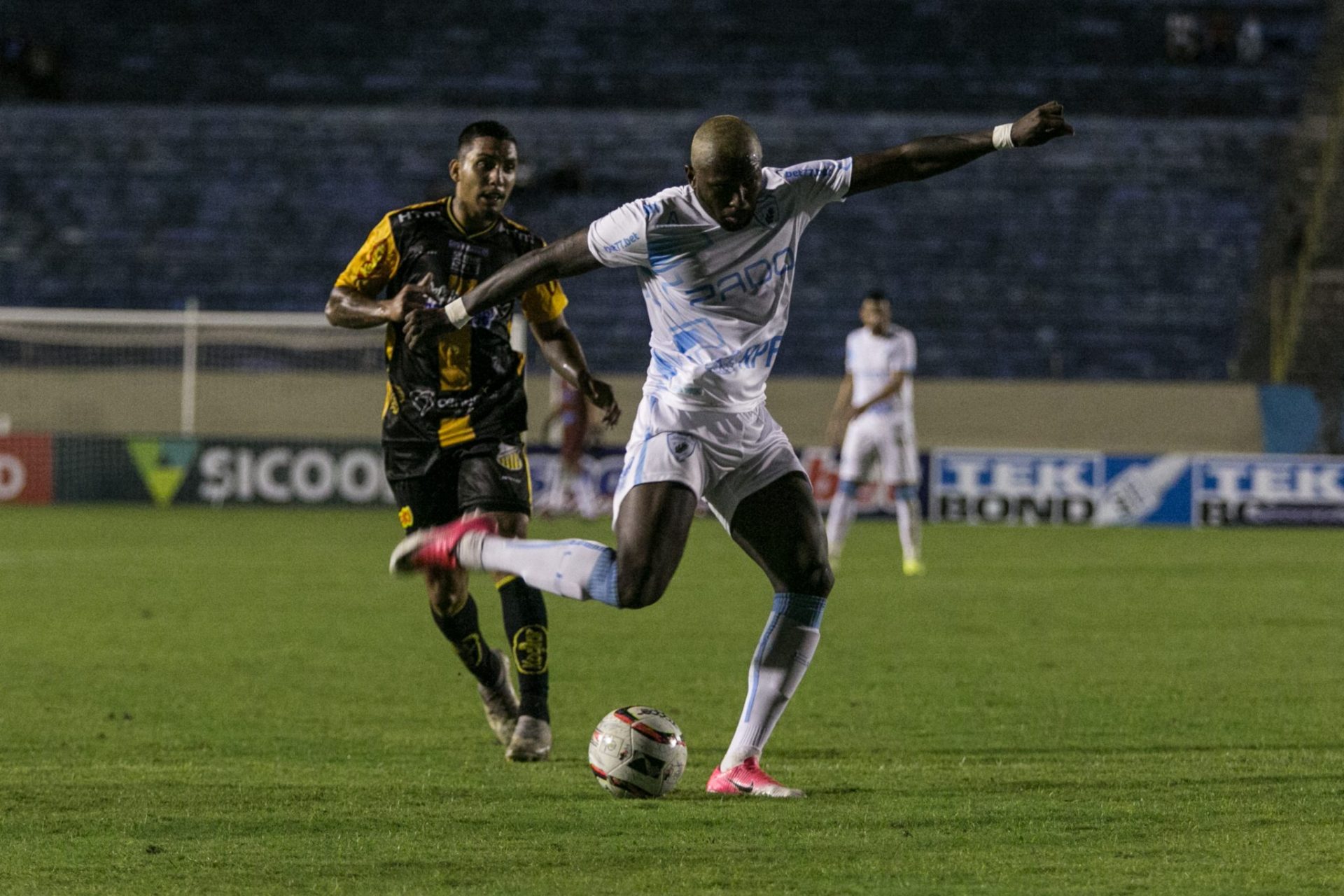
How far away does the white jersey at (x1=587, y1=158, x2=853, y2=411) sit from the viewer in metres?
5.36

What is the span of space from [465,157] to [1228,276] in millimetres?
21502

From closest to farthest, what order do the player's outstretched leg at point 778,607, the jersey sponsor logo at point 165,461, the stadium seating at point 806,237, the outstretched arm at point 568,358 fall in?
1. the player's outstretched leg at point 778,607
2. the outstretched arm at point 568,358
3. the jersey sponsor logo at point 165,461
4. the stadium seating at point 806,237

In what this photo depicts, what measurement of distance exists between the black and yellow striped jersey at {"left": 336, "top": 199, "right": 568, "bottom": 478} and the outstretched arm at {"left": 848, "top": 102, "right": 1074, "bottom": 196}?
1560 mm

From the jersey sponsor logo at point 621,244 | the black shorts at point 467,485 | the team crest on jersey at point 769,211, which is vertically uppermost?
the team crest on jersey at point 769,211

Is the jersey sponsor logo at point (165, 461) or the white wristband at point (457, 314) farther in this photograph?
the jersey sponsor logo at point (165, 461)

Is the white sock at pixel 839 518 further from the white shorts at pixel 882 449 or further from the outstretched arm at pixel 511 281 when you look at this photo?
the outstretched arm at pixel 511 281

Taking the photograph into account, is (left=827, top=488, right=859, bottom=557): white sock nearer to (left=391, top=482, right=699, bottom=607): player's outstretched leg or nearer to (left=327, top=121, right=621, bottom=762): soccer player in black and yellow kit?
(left=327, top=121, right=621, bottom=762): soccer player in black and yellow kit

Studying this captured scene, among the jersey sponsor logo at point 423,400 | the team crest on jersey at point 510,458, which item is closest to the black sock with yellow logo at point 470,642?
the team crest on jersey at point 510,458

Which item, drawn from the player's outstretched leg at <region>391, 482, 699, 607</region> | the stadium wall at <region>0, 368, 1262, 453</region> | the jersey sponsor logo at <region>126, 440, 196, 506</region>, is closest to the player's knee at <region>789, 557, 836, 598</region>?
the player's outstretched leg at <region>391, 482, 699, 607</region>

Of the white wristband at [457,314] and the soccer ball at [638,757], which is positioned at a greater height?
the white wristband at [457,314]

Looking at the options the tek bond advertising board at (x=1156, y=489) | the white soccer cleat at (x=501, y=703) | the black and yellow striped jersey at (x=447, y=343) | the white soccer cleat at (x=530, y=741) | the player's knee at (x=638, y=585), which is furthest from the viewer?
the tek bond advertising board at (x=1156, y=489)

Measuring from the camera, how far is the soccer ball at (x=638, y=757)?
5477 mm

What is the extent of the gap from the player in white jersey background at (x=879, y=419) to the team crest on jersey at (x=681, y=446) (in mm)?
9844

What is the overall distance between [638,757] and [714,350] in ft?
4.02
